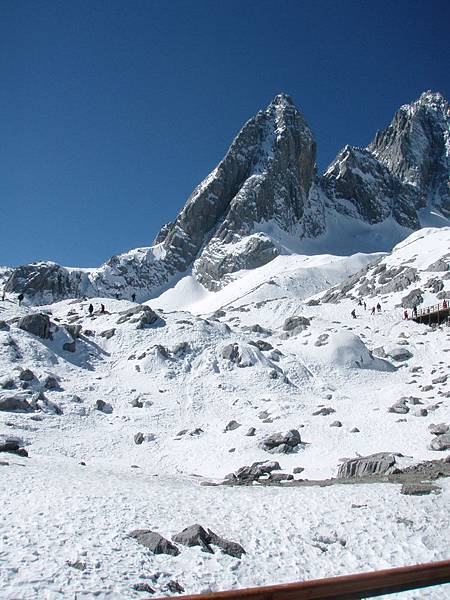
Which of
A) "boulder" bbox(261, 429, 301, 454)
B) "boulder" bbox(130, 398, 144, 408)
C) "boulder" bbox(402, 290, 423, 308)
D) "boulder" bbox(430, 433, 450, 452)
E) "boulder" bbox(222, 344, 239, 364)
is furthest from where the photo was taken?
"boulder" bbox(402, 290, 423, 308)

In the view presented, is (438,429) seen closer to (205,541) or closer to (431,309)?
(205,541)

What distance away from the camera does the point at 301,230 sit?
191 meters

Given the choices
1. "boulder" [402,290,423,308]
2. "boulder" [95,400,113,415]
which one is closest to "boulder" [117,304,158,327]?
"boulder" [95,400,113,415]

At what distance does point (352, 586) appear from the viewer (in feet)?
13.8

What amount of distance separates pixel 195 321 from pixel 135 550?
1409 inches

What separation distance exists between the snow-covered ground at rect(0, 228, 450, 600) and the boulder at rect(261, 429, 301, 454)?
55cm

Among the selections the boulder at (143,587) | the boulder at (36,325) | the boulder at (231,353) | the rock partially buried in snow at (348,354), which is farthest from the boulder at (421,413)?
the boulder at (36,325)

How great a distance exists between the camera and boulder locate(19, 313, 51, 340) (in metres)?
38.4

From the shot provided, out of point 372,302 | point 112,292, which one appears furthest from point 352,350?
point 112,292

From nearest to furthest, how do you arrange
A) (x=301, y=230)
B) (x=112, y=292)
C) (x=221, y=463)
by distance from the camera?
(x=221, y=463)
(x=112, y=292)
(x=301, y=230)

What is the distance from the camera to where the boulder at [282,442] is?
76.7 feet

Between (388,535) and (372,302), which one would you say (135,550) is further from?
(372,302)

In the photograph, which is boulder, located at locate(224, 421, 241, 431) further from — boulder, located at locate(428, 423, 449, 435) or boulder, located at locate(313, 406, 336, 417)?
boulder, located at locate(428, 423, 449, 435)

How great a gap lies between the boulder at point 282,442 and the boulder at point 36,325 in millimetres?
23667
